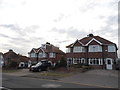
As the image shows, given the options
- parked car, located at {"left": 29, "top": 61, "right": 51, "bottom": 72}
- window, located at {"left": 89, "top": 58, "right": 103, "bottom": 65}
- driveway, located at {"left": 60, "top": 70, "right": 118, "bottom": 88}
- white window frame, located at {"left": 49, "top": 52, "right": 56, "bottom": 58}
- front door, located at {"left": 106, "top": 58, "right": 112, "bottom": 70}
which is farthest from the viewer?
white window frame, located at {"left": 49, "top": 52, "right": 56, "bottom": 58}

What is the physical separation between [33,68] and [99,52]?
1544 centimetres

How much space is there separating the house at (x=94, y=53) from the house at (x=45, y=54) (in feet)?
34.6

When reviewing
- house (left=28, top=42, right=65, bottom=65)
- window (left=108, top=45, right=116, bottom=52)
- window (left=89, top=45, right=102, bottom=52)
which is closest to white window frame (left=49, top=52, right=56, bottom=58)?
house (left=28, top=42, right=65, bottom=65)

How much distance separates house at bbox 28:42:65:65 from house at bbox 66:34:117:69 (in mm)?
10546

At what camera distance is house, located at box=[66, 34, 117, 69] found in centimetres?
3703

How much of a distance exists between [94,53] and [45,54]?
738 inches

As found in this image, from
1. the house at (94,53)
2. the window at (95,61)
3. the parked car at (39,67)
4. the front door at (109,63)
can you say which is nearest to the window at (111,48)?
the house at (94,53)

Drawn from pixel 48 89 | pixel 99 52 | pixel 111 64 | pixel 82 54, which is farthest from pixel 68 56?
pixel 48 89

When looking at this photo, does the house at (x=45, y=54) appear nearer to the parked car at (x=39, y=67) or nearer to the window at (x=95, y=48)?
the parked car at (x=39, y=67)

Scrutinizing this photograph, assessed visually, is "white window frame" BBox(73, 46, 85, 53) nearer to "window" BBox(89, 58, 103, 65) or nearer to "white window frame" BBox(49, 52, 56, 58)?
"window" BBox(89, 58, 103, 65)

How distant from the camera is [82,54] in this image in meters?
39.6

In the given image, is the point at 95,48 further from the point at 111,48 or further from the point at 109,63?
the point at 109,63

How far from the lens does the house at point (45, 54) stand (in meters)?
51.2

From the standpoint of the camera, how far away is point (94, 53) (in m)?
38.2
